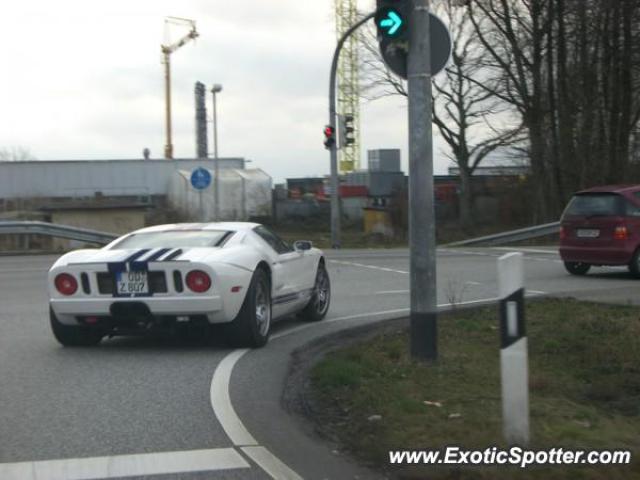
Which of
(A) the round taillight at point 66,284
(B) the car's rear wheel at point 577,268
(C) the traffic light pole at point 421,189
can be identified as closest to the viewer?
(C) the traffic light pole at point 421,189

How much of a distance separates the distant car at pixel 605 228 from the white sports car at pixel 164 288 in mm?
8219

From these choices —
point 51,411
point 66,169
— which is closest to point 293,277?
point 51,411

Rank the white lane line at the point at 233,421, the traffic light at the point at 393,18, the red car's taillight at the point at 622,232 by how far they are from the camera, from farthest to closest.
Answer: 1. the red car's taillight at the point at 622,232
2. the traffic light at the point at 393,18
3. the white lane line at the point at 233,421

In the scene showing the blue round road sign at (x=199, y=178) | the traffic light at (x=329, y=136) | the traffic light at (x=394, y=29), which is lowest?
the blue round road sign at (x=199, y=178)

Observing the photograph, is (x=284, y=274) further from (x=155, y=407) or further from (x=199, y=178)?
(x=199, y=178)

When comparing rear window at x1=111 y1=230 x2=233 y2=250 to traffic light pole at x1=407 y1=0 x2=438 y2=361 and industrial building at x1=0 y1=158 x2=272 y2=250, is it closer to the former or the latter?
traffic light pole at x1=407 y1=0 x2=438 y2=361

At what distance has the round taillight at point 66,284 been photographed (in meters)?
9.19

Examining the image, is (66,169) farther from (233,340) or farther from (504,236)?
(233,340)

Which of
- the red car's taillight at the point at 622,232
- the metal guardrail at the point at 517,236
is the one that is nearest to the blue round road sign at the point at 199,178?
the metal guardrail at the point at 517,236

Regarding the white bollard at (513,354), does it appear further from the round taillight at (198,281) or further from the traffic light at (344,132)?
the traffic light at (344,132)

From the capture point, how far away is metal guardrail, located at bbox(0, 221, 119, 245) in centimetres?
2634

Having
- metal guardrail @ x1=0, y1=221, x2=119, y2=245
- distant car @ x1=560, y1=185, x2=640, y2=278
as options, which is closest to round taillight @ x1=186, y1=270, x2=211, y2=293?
distant car @ x1=560, y1=185, x2=640, y2=278

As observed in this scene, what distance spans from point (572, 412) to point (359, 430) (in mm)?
1479

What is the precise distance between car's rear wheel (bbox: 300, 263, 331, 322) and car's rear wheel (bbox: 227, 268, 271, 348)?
1741 millimetres
